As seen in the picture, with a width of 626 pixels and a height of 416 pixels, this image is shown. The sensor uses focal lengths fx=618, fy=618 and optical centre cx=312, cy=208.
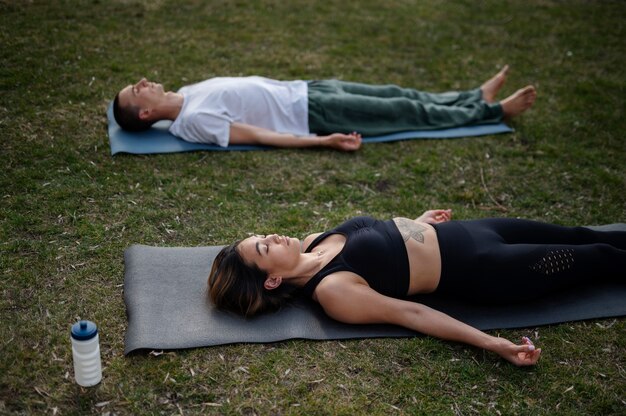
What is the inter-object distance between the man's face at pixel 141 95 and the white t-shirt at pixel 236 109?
0.28m

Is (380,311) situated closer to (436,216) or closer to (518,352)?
(518,352)

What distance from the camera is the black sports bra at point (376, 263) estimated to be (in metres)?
3.79

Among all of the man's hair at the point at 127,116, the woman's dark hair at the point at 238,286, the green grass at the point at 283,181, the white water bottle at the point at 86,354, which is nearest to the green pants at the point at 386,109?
the green grass at the point at 283,181

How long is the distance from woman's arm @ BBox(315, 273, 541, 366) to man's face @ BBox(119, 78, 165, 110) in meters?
2.91

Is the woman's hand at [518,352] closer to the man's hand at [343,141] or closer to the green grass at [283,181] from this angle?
the green grass at [283,181]

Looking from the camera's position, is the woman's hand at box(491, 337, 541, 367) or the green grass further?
the woman's hand at box(491, 337, 541, 367)

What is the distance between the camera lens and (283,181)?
5.39 metres

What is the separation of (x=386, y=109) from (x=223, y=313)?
3140mm

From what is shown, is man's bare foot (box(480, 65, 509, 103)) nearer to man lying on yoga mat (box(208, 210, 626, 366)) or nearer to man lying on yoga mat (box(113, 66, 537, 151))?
man lying on yoga mat (box(113, 66, 537, 151))

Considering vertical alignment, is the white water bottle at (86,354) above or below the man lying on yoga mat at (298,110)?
below

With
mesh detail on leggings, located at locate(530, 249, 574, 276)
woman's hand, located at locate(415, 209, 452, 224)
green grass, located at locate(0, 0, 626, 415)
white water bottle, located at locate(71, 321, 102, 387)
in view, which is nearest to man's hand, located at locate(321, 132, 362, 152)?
green grass, located at locate(0, 0, 626, 415)

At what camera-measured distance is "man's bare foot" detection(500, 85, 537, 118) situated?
6273 mm

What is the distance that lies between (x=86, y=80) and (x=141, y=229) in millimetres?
2761

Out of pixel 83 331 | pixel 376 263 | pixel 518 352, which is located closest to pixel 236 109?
pixel 376 263
